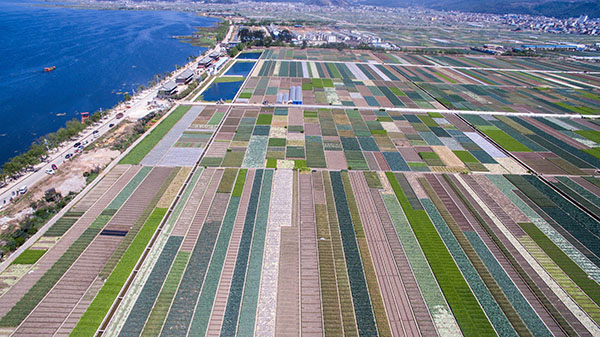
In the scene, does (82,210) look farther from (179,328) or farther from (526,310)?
(526,310)

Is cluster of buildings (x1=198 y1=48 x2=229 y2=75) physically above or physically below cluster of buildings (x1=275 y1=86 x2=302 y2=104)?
above

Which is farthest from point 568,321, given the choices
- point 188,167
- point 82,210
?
point 82,210

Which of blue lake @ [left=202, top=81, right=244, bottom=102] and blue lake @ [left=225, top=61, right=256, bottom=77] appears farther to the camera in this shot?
blue lake @ [left=225, top=61, right=256, bottom=77]

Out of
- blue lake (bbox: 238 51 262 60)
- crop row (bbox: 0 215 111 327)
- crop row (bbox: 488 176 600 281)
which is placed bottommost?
crop row (bbox: 0 215 111 327)

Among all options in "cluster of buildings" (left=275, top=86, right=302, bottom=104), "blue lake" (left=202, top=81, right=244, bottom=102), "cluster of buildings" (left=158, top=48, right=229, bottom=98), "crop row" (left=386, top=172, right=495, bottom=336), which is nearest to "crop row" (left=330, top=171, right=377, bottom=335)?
"crop row" (left=386, top=172, right=495, bottom=336)

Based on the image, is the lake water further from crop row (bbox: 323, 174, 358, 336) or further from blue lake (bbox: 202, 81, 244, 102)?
crop row (bbox: 323, 174, 358, 336)

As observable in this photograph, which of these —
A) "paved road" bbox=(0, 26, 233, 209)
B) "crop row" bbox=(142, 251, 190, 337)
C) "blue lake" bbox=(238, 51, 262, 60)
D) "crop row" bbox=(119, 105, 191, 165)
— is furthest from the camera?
"blue lake" bbox=(238, 51, 262, 60)

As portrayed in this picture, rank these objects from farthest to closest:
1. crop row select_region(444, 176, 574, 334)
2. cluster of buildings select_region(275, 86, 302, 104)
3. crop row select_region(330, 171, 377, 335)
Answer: cluster of buildings select_region(275, 86, 302, 104) < crop row select_region(444, 176, 574, 334) < crop row select_region(330, 171, 377, 335)
